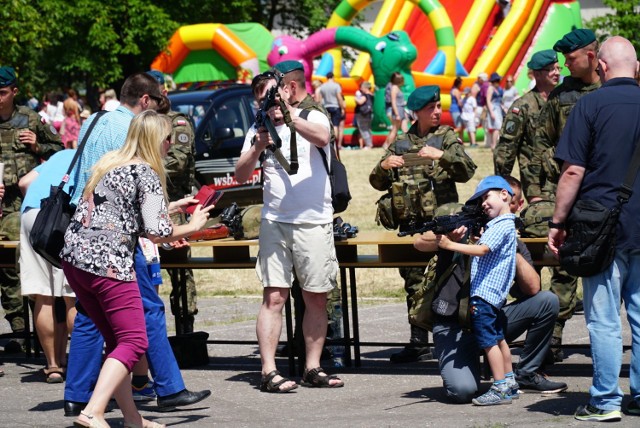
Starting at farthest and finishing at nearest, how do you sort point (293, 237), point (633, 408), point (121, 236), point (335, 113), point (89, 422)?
1. point (335, 113)
2. point (293, 237)
3. point (633, 408)
4. point (121, 236)
5. point (89, 422)

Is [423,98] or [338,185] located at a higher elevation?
[423,98]

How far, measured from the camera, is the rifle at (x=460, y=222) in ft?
23.6

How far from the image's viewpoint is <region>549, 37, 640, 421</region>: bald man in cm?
650

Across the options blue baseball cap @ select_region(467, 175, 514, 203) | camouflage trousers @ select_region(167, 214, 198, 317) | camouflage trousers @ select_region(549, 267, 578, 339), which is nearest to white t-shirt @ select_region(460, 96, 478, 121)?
camouflage trousers @ select_region(167, 214, 198, 317)

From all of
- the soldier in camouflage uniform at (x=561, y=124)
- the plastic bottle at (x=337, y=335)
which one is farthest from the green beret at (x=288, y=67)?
the plastic bottle at (x=337, y=335)

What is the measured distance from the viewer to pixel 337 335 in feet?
30.1

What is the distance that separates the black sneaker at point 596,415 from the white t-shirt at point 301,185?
2200 mm

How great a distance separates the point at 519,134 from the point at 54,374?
3849 millimetres

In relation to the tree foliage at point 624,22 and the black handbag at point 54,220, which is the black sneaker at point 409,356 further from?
the tree foliage at point 624,22

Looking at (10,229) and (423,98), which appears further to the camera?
(10,229)

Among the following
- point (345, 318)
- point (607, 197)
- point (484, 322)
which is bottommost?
point (345, 318)

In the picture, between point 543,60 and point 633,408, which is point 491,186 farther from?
point 543,60

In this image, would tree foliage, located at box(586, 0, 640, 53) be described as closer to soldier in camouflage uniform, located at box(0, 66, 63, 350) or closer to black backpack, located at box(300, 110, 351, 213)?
soldier in camouflage uniform, located at box(0, 66, 63, 350)

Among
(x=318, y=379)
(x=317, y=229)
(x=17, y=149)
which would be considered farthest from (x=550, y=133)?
(x=17, y=149)
